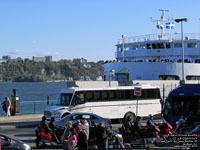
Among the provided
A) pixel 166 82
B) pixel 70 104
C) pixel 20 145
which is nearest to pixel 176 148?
pixel 20 145

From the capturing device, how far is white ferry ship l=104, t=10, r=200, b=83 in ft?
149

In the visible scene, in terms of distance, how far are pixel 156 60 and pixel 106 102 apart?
67.0 ft

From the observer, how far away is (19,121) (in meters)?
29.2

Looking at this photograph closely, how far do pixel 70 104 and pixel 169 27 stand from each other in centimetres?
3022

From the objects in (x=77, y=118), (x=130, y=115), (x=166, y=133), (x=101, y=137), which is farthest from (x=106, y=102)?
(x=101, y=137)

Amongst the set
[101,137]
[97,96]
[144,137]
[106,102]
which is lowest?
[144,137]

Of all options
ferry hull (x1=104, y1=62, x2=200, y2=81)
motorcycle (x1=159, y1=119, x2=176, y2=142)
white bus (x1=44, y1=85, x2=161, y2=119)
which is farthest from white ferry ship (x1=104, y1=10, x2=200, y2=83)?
motorcycle (x1=159, y1=119, x2=176, y2=142)

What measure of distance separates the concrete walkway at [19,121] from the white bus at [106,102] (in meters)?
1.94

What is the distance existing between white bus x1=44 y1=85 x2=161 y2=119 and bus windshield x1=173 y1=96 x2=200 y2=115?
6067 mm

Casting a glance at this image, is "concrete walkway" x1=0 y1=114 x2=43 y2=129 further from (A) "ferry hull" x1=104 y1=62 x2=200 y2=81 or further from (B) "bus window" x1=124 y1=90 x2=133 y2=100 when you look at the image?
(A) "ferry hull" x1=104 y1=62 x2=200 y2=81

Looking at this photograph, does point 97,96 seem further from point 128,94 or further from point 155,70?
point 155,70

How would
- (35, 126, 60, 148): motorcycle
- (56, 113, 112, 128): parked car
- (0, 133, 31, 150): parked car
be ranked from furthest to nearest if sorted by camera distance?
(56, 113, 112, 128): parked car
(35, 126, 60, 148): motorcycle
(0, 133, 31, 150): parked car

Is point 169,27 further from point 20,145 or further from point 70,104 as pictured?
point 20,145

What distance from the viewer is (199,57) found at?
164 feet
